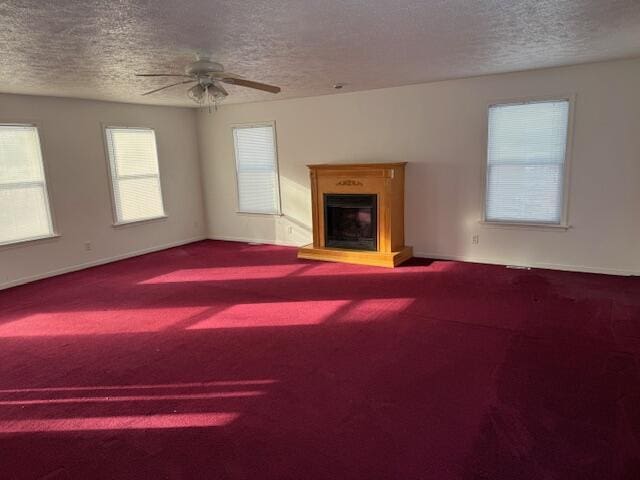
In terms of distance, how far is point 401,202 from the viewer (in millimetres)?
6129

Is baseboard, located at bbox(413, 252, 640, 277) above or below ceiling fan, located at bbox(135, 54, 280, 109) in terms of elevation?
below

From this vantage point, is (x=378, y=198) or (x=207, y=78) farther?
(x=378, y=198)

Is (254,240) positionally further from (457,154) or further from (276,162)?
(457,154)

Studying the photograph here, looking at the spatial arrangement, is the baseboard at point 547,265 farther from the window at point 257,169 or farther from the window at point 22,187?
the window at point 22,187

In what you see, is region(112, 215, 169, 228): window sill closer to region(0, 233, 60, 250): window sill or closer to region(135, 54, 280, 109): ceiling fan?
region(0, 233, 60, 250): window sill

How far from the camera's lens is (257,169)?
7434 mm

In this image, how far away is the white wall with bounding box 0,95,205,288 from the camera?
5598 mm

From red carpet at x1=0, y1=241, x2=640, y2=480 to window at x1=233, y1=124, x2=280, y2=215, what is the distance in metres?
2.69

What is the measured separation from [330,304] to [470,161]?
2747 mm

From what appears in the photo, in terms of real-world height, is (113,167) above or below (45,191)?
above

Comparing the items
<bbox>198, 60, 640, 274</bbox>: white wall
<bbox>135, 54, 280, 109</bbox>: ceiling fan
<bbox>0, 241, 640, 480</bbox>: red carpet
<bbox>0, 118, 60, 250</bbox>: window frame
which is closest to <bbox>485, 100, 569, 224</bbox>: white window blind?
<bbox>198, 60, 640, 274</bbox>: white wall

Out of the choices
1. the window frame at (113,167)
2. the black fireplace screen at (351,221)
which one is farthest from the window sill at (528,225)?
the window frame at (113,167)

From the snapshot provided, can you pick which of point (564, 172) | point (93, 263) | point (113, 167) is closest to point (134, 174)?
point (113, 167)

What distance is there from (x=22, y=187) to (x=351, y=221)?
427cm
